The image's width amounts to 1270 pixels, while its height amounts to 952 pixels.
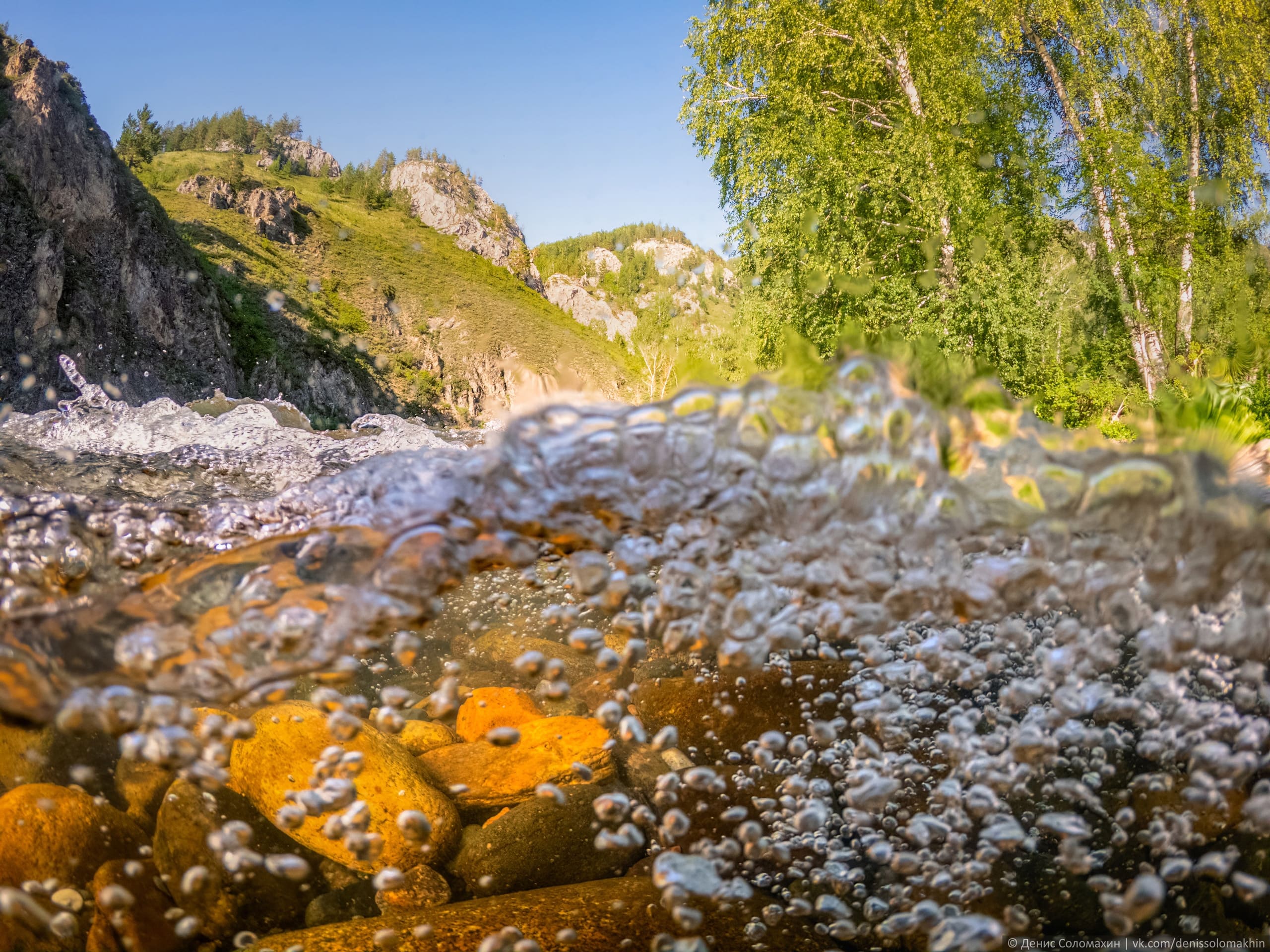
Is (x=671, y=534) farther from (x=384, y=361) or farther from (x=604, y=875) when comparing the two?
(x=384, y=361)

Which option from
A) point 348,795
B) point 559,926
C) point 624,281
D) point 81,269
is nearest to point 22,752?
point 348,795

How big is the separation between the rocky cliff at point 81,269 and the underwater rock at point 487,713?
1430 cm

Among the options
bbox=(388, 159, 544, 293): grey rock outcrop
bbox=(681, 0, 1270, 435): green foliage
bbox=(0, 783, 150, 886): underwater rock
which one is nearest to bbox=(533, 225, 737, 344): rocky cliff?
bbox=(388, 159, 544, 293): grey rock outcrop

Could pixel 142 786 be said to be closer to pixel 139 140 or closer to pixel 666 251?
pixel 139 140

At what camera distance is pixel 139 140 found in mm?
31516

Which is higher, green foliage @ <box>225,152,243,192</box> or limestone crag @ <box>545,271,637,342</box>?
green foliage @ <box>225,152,243,192</box>

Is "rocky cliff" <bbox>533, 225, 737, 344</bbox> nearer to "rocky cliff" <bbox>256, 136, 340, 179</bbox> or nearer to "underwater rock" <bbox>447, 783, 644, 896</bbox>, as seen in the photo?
"rocky cliff" <bbox>256, 136, 340, 179</bbox>

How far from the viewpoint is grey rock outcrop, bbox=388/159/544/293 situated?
39.6 m

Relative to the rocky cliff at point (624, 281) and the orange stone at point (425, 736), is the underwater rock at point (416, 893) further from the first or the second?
the rocky cliff at point (624, 281)

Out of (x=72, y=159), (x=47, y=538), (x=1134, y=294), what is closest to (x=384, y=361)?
(x=72, y=159)

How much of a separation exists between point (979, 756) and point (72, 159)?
20761mm

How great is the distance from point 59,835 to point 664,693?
5.38 feet

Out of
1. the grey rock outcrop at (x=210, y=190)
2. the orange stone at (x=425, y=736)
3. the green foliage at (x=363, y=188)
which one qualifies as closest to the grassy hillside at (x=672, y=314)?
the orange stone at (x=425, y=736)

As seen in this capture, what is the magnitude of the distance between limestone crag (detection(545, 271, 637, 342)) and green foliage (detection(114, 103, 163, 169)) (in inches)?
742
